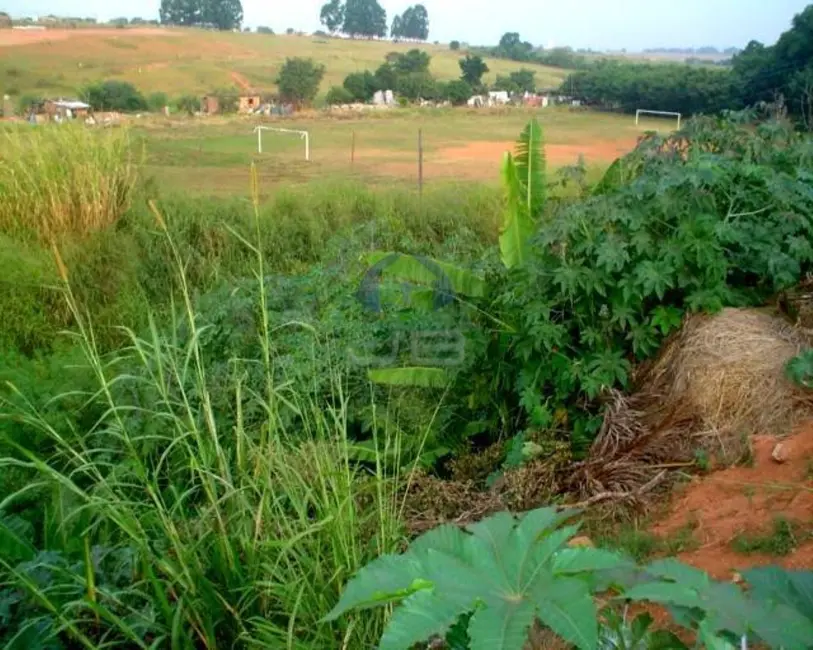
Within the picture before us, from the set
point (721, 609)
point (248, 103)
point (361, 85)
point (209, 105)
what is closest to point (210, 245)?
point (209, 105)

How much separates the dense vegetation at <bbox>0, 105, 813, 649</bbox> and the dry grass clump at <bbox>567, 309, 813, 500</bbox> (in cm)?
15

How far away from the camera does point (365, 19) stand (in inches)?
421

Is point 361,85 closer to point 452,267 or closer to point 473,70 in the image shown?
point 473,70

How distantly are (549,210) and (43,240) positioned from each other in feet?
17.0

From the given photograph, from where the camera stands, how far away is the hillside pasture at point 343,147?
376 inches

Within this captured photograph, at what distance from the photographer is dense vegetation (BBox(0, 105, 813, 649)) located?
2797mm

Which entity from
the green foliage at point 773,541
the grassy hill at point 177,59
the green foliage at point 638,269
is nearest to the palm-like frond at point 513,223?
the green foliage at point 638,269

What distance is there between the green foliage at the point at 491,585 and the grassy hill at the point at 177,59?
8.86 m

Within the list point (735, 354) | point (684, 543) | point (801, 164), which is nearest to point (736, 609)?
point (684, 543)

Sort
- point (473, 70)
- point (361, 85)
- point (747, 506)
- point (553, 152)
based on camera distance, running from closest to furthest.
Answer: point (747, 506)
point (553, 152)
point (473, 70)
point (361, 85)

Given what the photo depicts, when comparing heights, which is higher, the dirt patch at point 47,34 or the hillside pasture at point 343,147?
the dirt patch at point 47,34

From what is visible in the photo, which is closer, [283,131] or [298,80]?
[283,131]

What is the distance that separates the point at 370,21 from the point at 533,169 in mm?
5671

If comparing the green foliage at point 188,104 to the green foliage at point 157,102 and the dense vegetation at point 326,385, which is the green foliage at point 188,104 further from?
the dense vegetation at point 326,385
